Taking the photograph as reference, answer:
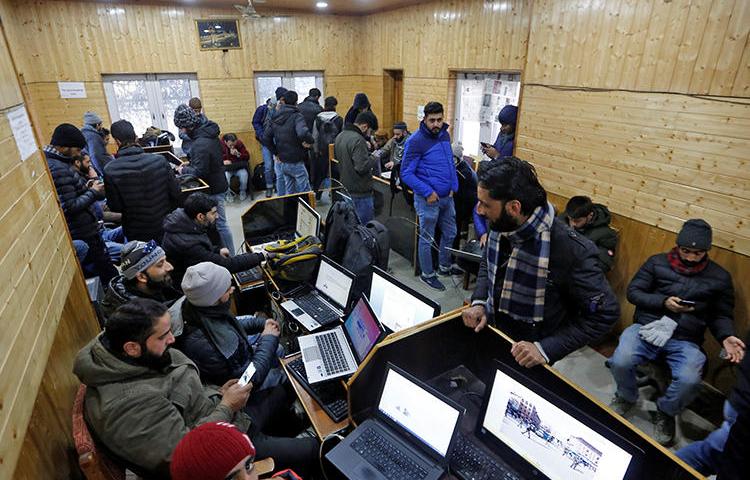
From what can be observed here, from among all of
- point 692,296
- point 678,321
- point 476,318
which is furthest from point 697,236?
point 476,318

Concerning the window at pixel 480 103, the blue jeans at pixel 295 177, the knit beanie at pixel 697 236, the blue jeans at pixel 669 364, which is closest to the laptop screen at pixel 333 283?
the blue jeans at pixel 669 364

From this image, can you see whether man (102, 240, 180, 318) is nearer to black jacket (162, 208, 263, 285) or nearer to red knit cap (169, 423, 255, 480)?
black jacket (162, 208, 263, 285)

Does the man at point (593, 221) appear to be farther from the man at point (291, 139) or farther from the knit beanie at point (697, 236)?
the man at point (291, 139)

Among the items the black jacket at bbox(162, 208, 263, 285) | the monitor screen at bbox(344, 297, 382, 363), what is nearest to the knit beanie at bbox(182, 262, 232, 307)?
the monitor screen at bbox(344, 297, 382, 363)

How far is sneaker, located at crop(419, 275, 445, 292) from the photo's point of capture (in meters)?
4.54

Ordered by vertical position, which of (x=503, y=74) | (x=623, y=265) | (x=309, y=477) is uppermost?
(x=503, y=74)

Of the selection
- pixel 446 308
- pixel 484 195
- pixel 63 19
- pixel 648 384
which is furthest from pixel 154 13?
pixel 648 384

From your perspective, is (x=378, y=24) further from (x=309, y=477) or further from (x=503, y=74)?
(x=309, y=477)

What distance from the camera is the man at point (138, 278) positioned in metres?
2.44

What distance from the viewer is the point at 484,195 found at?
195cm

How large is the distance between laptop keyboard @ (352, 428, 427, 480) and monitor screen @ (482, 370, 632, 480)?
13.1 inches

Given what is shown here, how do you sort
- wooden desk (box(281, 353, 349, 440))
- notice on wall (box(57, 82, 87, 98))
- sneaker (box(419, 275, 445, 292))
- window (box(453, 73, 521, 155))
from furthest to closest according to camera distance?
1. notice on wall (box(57, 82, 87, 98))
2. window (box(453, 73, 521, 155))
3. sneaker (box(419, 275, 445, 292))
4. wooden desk (box(281, 353, 349, 440))

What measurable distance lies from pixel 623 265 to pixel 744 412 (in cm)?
278

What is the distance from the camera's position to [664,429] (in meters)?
2.77
